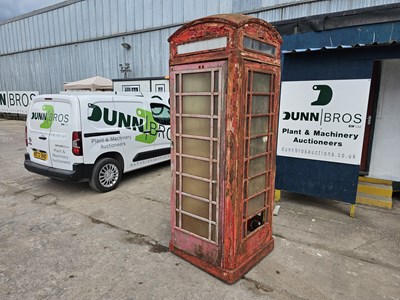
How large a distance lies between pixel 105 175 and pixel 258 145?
11.3 feet

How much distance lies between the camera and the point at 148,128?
600 centimetres

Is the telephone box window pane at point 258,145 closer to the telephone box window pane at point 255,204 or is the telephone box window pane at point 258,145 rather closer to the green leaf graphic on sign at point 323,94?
the telephone box window pane at point 255,204

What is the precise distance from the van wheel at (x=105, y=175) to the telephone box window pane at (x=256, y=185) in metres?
3.22

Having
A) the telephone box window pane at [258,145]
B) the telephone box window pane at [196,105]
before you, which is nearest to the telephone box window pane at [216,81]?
the telephone box window pane at [196,105]

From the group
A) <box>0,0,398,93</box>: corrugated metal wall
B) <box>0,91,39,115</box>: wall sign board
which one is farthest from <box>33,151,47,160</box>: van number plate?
<box>0,91,39,115</box>: wall sign board

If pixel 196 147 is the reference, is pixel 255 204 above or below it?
below

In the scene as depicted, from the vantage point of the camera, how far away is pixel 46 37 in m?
16.3

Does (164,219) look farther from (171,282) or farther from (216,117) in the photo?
(216,117)

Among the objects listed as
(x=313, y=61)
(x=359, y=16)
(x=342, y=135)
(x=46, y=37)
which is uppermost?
(x=46, y=37)

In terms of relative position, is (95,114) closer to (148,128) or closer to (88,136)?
(88,136)

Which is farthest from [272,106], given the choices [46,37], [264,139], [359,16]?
[46,37]

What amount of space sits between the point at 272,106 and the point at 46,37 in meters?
17.9

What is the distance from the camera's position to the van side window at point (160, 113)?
6184 mm

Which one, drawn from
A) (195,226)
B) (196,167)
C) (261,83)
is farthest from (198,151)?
(261,83)
